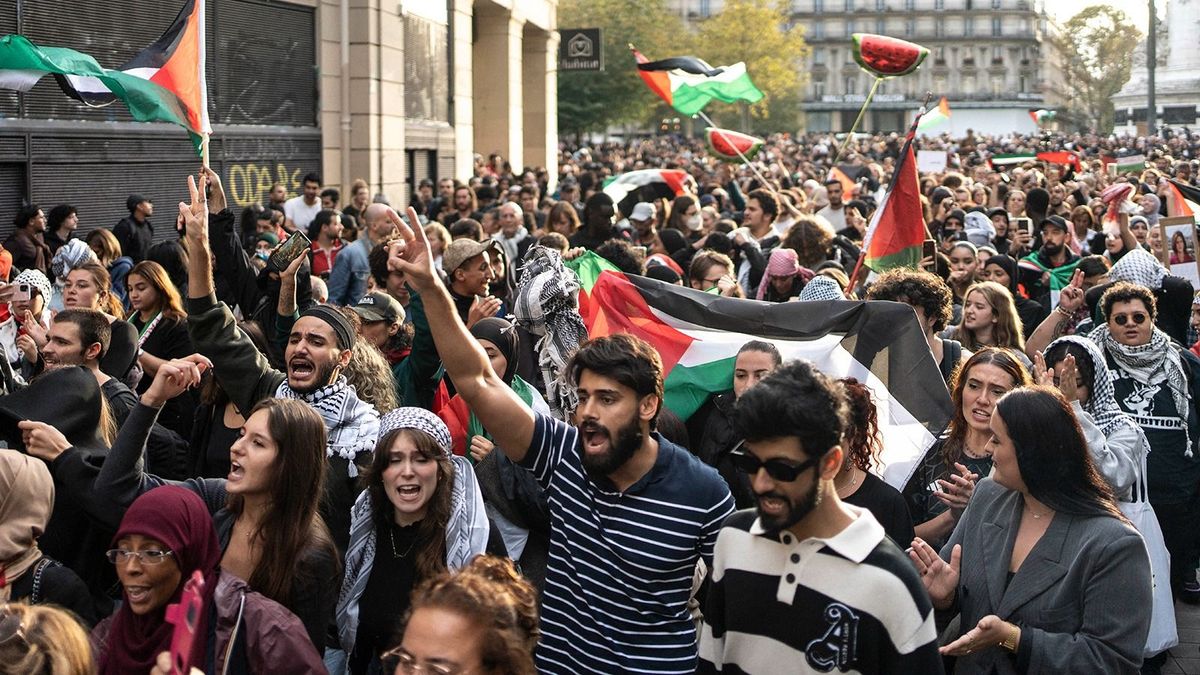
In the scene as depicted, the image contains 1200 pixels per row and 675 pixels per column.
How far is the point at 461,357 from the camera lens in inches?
154

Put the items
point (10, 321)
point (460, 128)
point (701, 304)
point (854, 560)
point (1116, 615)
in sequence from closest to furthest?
point (854, 560), point (1116, 615), point (701, 304), point (10, 321), point (460, 128)

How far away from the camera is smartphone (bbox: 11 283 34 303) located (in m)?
7.56

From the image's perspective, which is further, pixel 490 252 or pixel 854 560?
pixel 490 252

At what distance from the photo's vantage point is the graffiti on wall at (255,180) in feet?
57.7

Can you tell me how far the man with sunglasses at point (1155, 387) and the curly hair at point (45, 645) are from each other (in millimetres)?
5234

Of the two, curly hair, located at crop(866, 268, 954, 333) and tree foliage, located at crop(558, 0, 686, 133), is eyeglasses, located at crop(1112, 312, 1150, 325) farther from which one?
tree foliage, located at crop(558, 0, 686, 133)

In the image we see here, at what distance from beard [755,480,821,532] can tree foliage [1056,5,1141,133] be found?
110000 millimetres

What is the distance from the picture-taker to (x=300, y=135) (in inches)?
763

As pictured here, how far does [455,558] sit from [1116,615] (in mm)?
1913

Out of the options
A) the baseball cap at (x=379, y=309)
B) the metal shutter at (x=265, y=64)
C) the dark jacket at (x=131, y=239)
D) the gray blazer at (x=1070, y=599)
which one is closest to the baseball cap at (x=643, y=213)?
the dark jacket at (x=131, y=239)

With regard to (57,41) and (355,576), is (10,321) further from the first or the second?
(57,41)

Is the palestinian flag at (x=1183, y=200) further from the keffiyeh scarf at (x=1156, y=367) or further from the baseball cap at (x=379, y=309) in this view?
the baseball cap at (x=379, y=309)

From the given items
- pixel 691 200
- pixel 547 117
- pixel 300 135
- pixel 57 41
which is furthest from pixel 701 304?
pixel 547 117

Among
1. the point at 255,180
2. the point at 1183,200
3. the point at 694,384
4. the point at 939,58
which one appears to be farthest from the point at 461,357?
the point at 939,58
